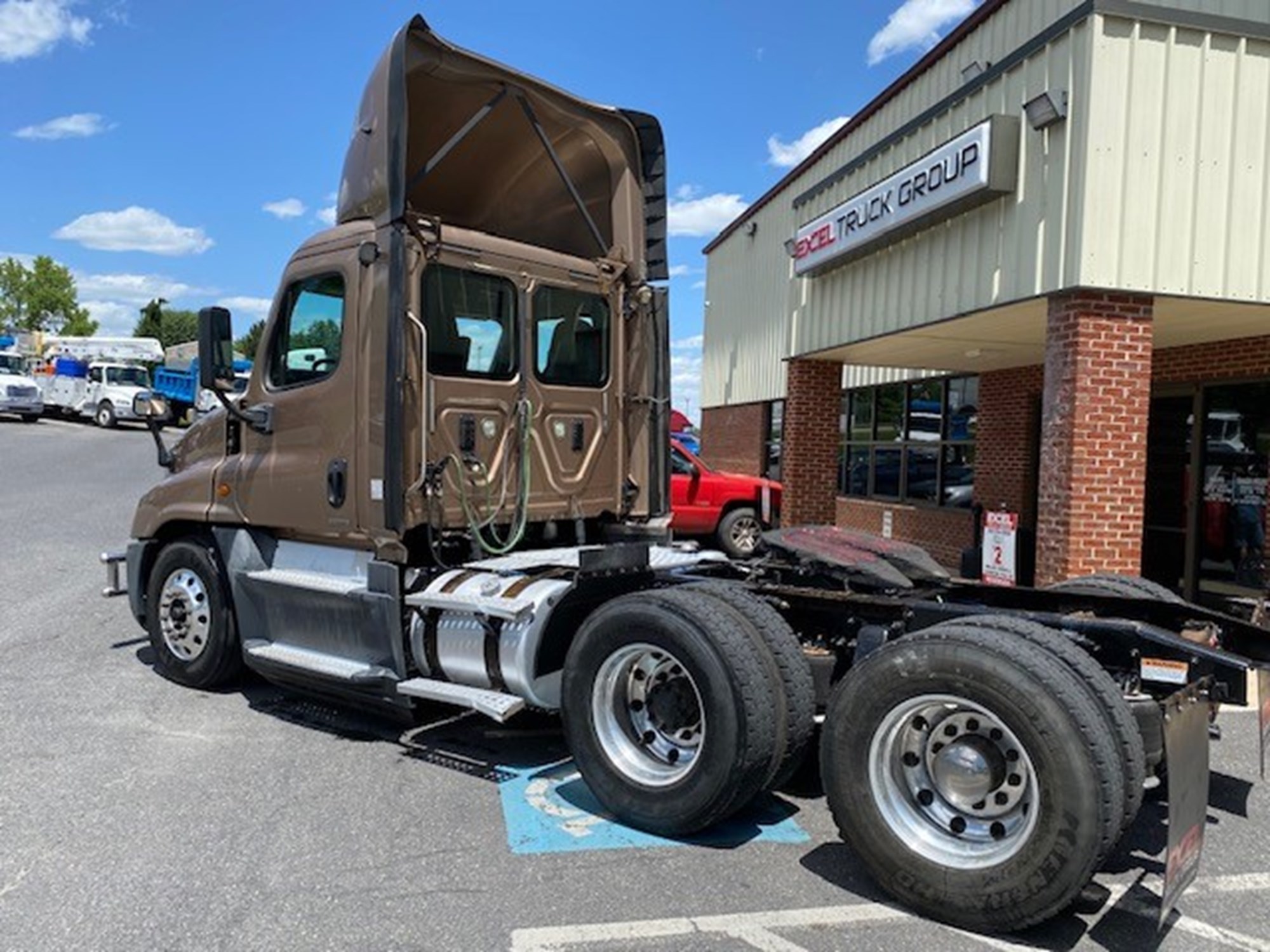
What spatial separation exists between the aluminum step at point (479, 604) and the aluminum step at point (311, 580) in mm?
461

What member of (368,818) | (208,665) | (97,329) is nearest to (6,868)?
(368,818)

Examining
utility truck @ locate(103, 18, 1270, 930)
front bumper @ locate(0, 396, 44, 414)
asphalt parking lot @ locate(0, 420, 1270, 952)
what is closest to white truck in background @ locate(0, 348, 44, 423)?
front bumper @ locate(0, 396, 44, 414)

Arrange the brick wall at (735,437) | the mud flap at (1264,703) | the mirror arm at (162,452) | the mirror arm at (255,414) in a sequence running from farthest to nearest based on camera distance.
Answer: the brick wall at (735,437) → the mirror arm at (162,452) → the mirror arm at (255,414) → the mud flap at (1264,703)

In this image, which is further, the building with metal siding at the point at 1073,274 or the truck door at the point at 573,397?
the building with metal siding at the point at 1073,274

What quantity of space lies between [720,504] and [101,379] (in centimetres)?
2757

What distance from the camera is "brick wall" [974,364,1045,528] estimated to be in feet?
39.2

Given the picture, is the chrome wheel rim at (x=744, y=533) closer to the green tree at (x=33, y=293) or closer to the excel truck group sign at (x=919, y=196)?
the excel truck group sign at (x=919, y=196)

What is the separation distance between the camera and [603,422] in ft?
20.6

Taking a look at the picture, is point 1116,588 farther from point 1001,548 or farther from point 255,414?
point 1001,548

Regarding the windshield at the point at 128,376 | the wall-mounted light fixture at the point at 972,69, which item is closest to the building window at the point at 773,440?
the wall-mounted light fixture at the point at 972,69

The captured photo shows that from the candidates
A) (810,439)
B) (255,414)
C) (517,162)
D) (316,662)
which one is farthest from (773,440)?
(316,662)

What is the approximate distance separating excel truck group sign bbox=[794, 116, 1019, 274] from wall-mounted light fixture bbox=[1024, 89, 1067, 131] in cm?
37

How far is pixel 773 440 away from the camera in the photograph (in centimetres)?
2030

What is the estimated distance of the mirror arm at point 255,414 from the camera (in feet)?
18.7
